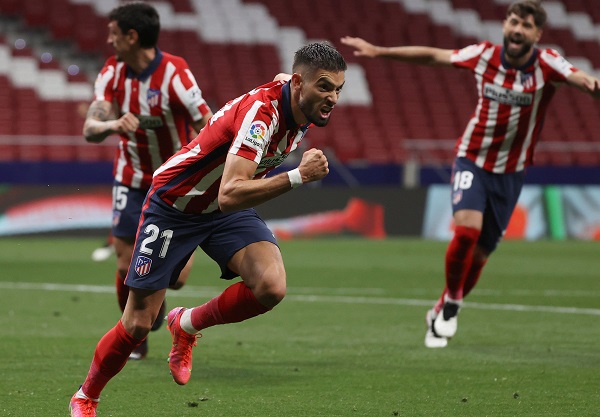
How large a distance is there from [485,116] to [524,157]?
1.41ft

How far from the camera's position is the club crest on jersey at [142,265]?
18.0 ft

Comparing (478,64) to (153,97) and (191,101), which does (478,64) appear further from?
(153,97)

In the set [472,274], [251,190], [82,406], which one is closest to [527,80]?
[472,274]

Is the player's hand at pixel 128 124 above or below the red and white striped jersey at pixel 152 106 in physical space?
above

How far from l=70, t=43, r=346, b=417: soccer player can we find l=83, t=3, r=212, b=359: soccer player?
172 centimetres

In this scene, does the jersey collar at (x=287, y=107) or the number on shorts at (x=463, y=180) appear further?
the number on shorts at (x=463, y=180)

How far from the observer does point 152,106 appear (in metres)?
7.68

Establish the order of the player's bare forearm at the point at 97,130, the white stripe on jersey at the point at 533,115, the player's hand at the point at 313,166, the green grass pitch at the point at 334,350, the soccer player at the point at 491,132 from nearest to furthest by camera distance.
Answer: the player's hand at the point at 313,166
the green grass pitch at the point at 334,350
the player's bare forearm at the point at 97,130
the soccer player at the point at 491,132
the white stripe on jersey at the point at 533,115

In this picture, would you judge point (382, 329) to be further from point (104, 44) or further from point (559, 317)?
point (104, 44)

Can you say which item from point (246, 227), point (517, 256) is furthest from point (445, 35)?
point (246, 227)

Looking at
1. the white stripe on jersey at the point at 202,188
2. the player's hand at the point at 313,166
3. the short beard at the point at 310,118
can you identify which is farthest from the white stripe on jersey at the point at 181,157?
the player's hand at the point at 313,166

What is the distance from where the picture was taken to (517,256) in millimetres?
16625

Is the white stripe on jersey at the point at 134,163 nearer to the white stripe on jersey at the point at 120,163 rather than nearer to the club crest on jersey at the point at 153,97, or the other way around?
the white stripe on jersey at the point at 120,163

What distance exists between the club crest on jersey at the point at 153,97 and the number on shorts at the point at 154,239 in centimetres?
227
